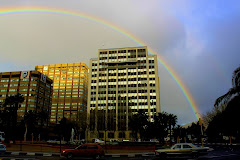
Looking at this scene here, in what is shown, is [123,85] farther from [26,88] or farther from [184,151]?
[184,151]

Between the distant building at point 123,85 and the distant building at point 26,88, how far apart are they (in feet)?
132

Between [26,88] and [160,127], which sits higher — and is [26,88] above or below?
above

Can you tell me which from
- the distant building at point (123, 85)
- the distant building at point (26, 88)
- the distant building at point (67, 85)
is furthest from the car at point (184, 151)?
the distant building at point (67, 85)

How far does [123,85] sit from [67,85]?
3598 inches

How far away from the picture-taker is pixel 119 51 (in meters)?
123

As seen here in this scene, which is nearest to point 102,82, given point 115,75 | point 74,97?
point 115,75

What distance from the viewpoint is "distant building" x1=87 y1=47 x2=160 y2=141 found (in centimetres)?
10731

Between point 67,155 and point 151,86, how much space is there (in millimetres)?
95685

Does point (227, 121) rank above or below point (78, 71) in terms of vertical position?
below

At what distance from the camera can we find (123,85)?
116 m

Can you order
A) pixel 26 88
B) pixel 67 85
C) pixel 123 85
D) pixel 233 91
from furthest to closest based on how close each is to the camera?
pixel 67 85 → pixel 26 88 → pixel 123 85 → pixel 233 91

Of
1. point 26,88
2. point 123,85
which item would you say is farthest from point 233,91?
point 26,88

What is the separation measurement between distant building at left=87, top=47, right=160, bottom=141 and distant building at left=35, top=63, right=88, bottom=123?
71.0m

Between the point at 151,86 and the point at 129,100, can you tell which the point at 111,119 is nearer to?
the point at 129,100
